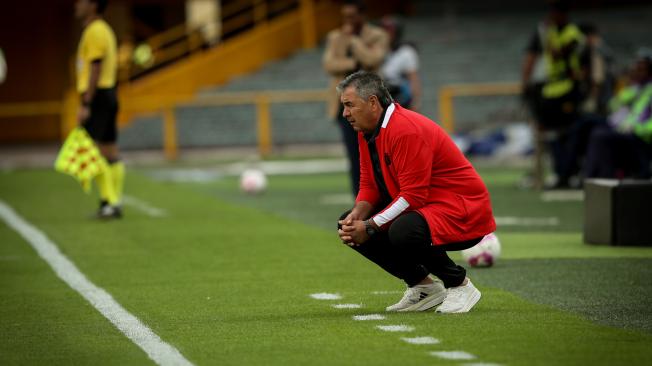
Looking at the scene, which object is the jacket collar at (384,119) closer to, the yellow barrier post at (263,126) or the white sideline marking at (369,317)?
the white sideline marking at (369,317)

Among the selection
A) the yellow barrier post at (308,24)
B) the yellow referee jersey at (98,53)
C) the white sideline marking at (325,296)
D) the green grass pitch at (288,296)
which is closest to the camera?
the green grass pitch at (288,296)

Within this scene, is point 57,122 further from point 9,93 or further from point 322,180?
point 322,180

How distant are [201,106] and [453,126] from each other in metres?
6.71

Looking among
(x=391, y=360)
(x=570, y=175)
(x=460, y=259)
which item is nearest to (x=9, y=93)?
(x=570, y=175)

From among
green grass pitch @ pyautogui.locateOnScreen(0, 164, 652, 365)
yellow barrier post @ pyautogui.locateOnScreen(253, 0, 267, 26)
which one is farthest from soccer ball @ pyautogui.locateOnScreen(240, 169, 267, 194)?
yellow barrier post @ pyautogui.locateOnScreen(253, 0, 267, 26)

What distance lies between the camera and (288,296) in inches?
355

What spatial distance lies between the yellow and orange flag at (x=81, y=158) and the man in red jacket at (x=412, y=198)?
6.65 metres

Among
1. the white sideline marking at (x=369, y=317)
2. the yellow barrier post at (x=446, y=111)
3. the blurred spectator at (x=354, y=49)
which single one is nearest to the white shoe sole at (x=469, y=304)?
the white sideline marking at (x=369, y=317)

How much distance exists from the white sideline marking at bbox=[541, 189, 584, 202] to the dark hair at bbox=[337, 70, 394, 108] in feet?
28.2

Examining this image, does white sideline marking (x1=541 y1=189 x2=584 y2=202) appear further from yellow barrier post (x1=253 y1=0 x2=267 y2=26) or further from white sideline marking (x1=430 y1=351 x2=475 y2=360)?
yellow barrier post (x1=253 y1=0 x2=267 y2=26)

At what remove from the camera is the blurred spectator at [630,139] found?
1542cm

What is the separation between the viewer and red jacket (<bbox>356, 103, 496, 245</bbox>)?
777cm

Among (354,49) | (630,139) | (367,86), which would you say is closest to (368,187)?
(367,86)

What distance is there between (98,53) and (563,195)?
6.12m
